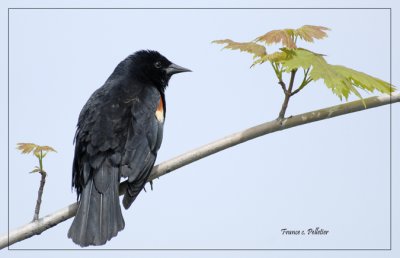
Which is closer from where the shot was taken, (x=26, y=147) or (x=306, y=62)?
(x=306, y=62)

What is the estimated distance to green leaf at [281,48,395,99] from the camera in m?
2.27

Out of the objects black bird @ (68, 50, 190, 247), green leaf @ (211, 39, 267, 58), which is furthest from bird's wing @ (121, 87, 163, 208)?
green leaf @ (211, 39, 267, 58)

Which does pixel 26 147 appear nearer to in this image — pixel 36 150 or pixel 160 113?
pixel 36 150

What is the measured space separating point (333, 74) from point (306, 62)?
0.12 metres

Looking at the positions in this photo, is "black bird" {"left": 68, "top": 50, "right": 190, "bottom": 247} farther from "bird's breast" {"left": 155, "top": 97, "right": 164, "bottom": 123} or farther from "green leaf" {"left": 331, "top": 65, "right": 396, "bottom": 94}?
"green leaf" {"left": 331, "top": 65, "right": 396, "bottom": 94}

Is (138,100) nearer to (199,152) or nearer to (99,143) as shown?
(99,143)

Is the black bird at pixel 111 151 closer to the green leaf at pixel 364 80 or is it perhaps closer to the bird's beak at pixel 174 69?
the bird's beak at pixel 174 69

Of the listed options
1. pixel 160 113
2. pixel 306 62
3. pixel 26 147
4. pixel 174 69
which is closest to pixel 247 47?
pixel 306 62

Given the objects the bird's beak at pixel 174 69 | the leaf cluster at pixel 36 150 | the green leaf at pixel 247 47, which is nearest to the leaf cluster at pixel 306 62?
the green leaf at pixel 247 47

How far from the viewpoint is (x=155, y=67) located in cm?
457

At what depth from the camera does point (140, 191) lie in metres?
3.43

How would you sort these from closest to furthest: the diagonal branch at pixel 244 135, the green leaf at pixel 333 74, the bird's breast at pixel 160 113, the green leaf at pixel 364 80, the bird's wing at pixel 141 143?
the green leaf at pixel 333 74 → the green leaf at pixel 364 80 → the diagonal branch at pixel 244 135 → the bird's wing at pixel 141 143 → the bird's breast at pixel 160 113

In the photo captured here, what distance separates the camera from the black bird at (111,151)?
10.8 ft

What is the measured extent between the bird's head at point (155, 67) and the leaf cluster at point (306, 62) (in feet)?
6.48
